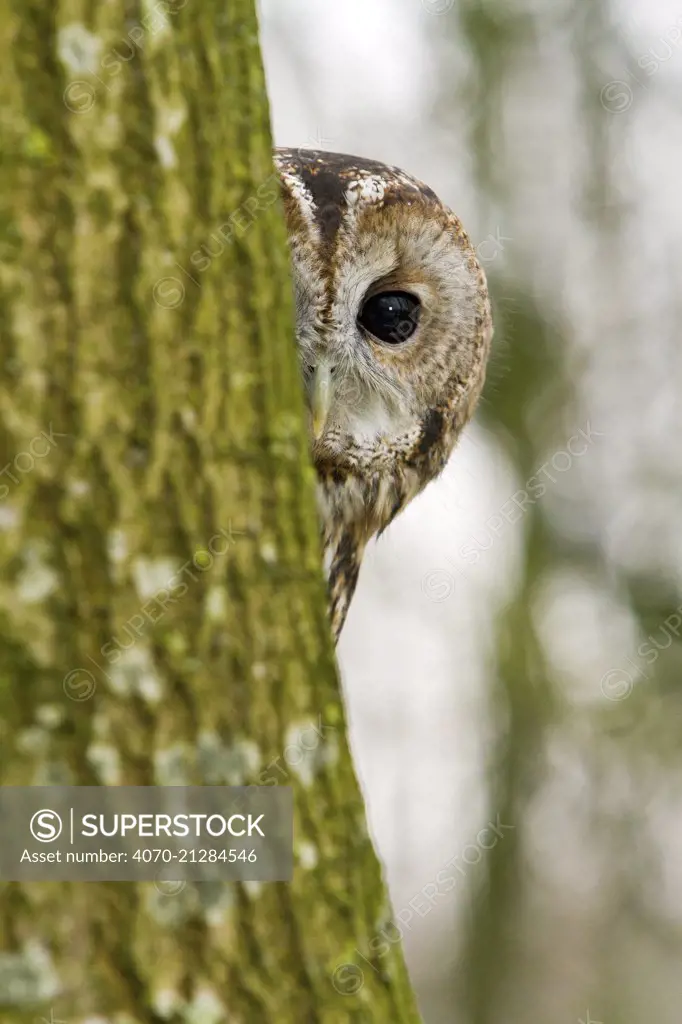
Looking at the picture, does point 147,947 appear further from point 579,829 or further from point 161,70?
point 579,829

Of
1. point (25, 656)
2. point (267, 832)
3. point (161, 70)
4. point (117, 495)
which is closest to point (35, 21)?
point (161, 70)
